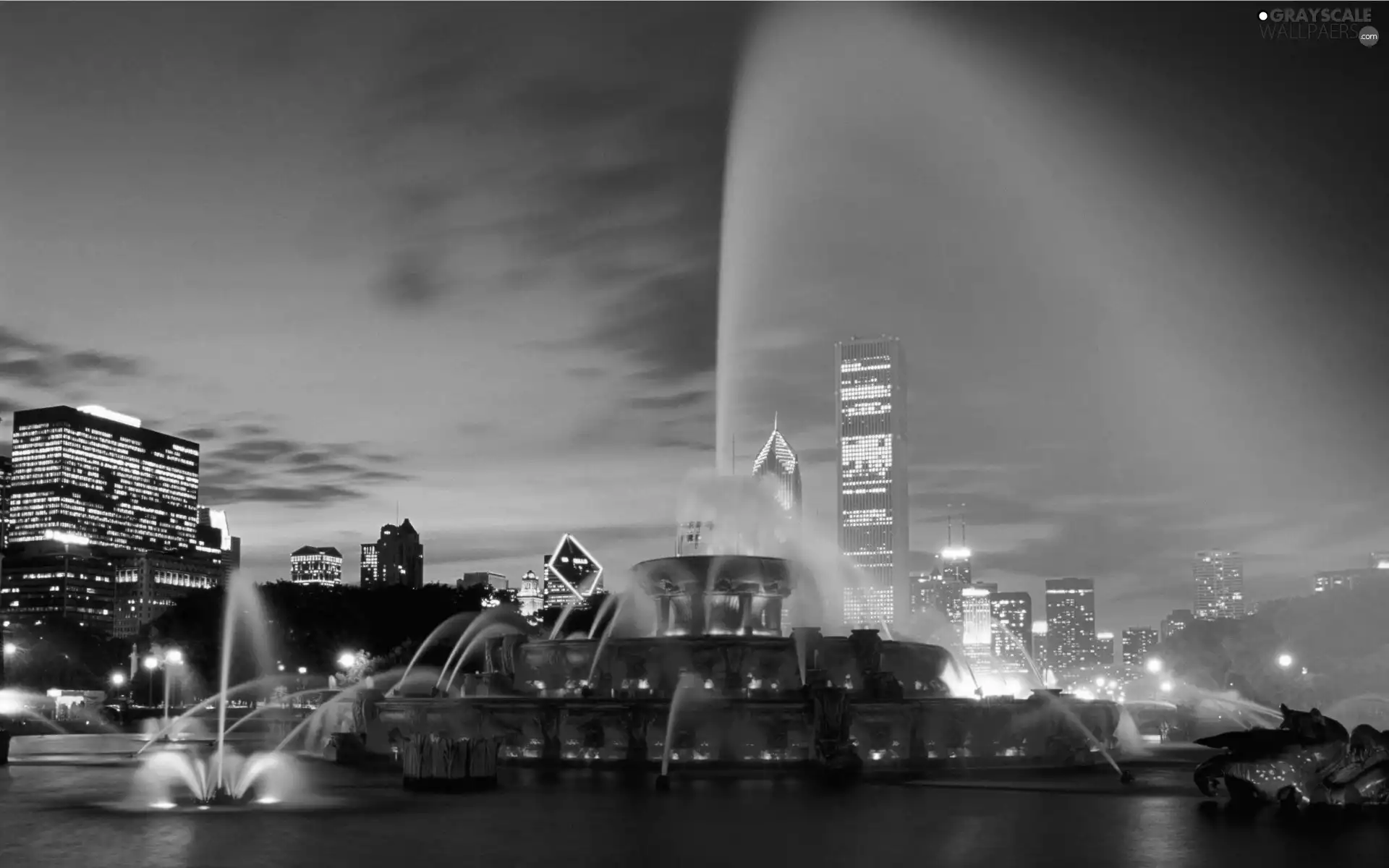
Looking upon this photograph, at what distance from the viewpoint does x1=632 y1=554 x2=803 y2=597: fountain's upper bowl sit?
4619 centimetres

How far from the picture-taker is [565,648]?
4294 centimetres

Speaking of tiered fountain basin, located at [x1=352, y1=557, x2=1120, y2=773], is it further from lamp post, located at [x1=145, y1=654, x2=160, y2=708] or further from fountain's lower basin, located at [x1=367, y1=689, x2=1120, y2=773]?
lamp post, located at [x1=145, y1=654, x2=160, y2=708]

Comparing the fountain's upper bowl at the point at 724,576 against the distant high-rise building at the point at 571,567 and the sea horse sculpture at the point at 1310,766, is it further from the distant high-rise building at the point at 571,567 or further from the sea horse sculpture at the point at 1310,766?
the distant high-rise building at the point at 571,567

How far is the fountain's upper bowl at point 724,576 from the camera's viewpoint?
152 feet

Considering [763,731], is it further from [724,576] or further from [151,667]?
[151,667]

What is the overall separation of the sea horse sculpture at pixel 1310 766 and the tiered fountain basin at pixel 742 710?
9.98m

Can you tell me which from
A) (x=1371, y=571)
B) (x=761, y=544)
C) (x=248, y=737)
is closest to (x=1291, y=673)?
(x=1371, y=571)

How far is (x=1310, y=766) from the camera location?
2586 cm

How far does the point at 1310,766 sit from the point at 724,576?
23046 mm

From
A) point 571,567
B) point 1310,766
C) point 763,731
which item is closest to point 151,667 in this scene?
point 571,567

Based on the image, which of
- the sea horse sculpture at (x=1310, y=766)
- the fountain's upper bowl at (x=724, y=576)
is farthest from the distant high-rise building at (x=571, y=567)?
the sea horse sculpture at (x=1310, y=766)

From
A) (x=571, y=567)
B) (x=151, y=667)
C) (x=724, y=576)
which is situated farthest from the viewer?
(x=571, y=567)

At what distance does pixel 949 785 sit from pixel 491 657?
64.8ft

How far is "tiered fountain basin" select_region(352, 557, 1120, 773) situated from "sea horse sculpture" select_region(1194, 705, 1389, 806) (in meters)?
9.98
